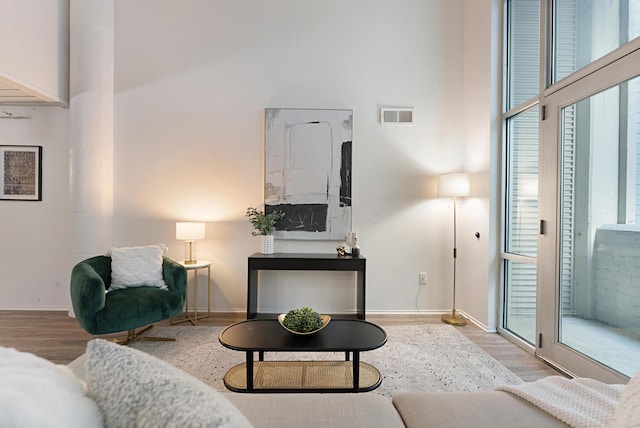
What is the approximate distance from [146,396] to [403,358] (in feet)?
7.76

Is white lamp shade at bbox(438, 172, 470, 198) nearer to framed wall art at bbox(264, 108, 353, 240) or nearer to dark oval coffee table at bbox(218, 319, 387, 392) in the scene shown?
framed wall art at bbox(264, 108, 353, 240)

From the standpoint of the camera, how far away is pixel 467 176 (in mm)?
3396

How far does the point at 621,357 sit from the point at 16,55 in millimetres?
5329

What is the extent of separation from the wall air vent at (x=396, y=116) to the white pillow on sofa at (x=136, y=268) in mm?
2831

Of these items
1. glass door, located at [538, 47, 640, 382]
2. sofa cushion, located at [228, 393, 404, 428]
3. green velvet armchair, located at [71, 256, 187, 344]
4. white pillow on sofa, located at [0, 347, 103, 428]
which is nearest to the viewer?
white pillow on sofa, located at [0, 347, 103, 428]

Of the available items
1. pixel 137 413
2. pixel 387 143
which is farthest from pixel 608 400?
pixel 387 143

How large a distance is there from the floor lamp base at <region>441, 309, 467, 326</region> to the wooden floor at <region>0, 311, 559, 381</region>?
6cm

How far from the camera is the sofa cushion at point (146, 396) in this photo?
0.50 meters

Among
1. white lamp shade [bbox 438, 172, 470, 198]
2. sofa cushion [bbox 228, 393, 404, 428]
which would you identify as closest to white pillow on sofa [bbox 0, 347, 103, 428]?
sofa cushion [bbox 228, 393, 404, 428]

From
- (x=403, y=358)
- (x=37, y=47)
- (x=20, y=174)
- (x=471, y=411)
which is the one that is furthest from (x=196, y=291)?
(x=471, y=411)

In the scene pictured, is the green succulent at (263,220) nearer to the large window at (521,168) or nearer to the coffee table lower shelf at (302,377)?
the coffee table lower shelf at (302,377)

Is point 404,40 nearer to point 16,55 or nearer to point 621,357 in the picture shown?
point 621,357

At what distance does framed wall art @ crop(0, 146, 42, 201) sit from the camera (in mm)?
3676

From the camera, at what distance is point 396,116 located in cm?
369
